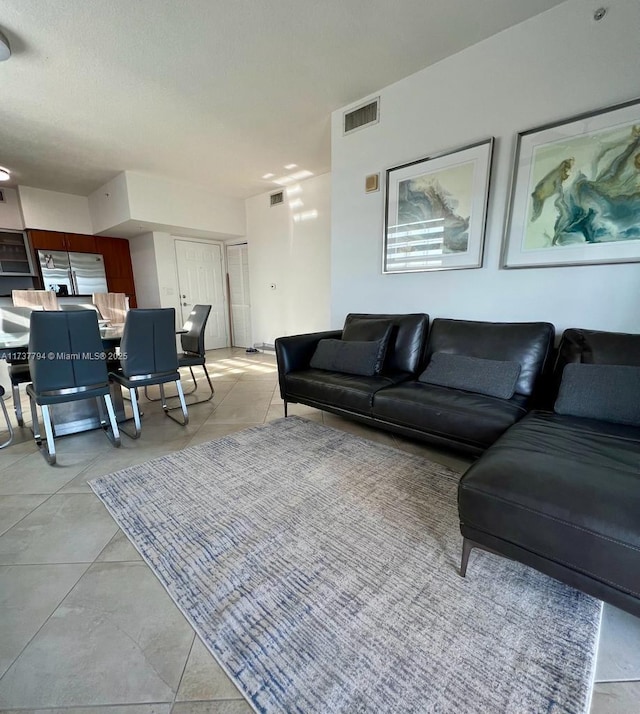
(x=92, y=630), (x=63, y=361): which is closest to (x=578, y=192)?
(x=92, y=630)

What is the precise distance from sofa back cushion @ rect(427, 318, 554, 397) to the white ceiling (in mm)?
1937

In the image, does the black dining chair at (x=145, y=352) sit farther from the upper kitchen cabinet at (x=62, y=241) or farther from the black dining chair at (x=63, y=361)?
the upper kitchen cabinet at (x=62, y=241)

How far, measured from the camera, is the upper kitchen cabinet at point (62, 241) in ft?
16.0

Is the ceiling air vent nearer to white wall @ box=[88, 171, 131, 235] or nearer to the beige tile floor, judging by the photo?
white wall @ box=[88, 171, 131, 235]

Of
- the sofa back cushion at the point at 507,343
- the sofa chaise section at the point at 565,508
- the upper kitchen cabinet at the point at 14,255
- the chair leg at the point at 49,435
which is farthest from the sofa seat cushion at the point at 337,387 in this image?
the upper kitchen cabinet at the point at 14,255

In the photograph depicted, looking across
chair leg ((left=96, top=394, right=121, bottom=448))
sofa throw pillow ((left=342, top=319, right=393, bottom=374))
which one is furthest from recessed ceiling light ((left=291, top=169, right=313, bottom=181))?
chair leg ((left=96, top=394, right=121, bottom=448))

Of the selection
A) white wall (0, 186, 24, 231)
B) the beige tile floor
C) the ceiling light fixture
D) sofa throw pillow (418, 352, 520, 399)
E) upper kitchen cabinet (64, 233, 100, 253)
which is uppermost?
the ceiling light fixture

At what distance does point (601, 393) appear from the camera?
63.6 inches

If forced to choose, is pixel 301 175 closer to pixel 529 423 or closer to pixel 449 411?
pixel 449 411

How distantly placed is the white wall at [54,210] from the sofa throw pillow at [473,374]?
6102 mm

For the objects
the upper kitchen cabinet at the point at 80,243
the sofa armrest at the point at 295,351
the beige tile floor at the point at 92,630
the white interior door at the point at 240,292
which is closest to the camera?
the beige tile floor at the point at 92,630

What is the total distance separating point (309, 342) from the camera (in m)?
2.88

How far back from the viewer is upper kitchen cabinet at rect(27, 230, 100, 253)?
4.87 metres

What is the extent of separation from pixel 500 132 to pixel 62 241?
6084 millimetres
